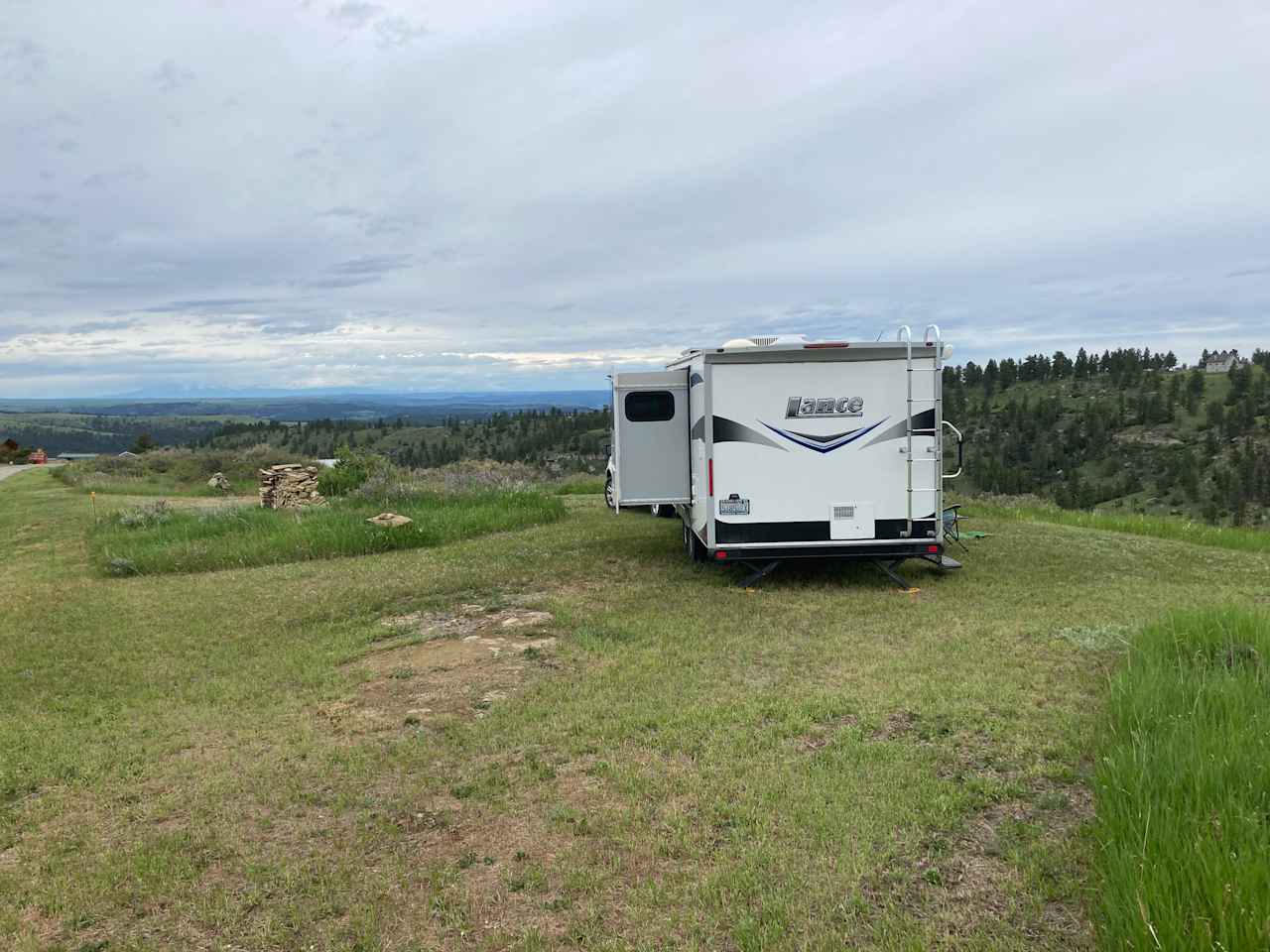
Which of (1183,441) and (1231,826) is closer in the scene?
(1231,826)

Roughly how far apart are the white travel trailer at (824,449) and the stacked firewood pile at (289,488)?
1098 cm

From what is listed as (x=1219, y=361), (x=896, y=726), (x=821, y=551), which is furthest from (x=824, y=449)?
(x=1219, y=361)

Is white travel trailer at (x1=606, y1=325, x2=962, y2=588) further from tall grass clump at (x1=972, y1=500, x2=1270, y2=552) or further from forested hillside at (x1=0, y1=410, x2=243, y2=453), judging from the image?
forested hillside at (x1=0, y1=410, x2=243, y2=453)

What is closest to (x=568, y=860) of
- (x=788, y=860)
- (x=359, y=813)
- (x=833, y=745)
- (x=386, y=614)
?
(x=788, y=860)

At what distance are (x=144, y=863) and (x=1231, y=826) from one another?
14.2ft

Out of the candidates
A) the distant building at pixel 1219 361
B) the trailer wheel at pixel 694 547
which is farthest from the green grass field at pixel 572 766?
the distant building at pixel 1219 361

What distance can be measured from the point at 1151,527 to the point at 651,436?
7.94 m

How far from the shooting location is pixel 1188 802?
3.28 meters

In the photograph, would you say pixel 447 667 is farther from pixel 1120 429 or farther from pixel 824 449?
pixel 1120 429

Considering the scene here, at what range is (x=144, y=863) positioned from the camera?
3838mm

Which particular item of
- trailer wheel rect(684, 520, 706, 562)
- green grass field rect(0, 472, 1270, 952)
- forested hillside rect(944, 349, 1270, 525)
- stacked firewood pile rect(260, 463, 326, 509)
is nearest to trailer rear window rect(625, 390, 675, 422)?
trailer wheel rect(684, 520, 706, 562)

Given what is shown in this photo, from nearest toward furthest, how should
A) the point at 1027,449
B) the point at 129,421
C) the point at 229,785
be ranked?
the point at 229,785 → the point at 1027,449 → the point at 129,421

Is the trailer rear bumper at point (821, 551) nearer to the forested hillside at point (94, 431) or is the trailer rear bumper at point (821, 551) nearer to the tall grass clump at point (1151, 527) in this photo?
the tall grass clump at point (1151, 527)

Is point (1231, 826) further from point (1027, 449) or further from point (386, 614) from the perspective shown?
point (1027, 449)
